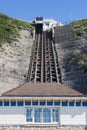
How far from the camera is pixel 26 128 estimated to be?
23391mm

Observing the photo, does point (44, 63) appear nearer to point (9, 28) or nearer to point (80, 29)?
point (9, 28)

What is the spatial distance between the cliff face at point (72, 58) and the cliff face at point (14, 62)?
4.38m

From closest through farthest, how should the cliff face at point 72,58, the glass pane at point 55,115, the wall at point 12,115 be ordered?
the wall at point 12,115 → the glass pane at point 55,115 → the cliff face at point 72,58

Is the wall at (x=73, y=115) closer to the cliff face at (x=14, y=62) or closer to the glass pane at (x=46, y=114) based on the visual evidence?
the glass pane at (x=46, y=114)

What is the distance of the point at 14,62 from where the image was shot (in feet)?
188

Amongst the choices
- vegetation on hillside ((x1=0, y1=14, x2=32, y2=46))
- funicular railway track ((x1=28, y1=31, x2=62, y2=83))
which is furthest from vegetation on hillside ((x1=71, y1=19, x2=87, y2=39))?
vegetation on hillside ((x1=0, y1=14, x2=32, y2=46))

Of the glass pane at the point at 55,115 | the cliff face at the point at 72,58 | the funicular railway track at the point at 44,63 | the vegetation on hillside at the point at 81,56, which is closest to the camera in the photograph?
the glass pane at the point at 55,115

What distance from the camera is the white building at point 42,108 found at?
23.4 metres

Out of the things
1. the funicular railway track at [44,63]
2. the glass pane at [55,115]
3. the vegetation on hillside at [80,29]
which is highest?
the vegetation on hillside at [80,29]

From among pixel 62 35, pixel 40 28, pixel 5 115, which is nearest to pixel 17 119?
pixel 5 115

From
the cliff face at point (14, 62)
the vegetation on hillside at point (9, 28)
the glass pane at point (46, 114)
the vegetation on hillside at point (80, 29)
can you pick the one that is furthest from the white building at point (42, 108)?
the vegetation on hillside at point (80, 29)

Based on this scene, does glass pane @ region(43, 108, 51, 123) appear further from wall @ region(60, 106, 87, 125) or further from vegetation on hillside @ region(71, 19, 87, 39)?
vegetation on hillside @ region(71, 19, 87, 39)

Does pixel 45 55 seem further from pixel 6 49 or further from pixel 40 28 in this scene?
pixel 40 28

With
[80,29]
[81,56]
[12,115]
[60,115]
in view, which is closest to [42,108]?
[60,115]
